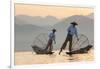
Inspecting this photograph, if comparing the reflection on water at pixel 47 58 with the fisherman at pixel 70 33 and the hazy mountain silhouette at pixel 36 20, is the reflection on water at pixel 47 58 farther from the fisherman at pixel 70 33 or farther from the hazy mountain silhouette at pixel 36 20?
the hazy mountain silhouette at pixel 36 20

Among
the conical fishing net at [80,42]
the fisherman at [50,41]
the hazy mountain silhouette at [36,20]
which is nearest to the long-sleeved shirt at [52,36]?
the fisherman at [50,41]

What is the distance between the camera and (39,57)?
80.4 inches

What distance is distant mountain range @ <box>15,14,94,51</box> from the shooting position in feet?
6.49

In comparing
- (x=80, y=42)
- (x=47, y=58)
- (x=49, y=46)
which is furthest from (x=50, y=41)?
(x=80, y=42)

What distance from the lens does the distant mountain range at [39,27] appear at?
1.98 meters

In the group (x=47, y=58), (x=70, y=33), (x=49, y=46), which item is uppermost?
(x=70, y=33)

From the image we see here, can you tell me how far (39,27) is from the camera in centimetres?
205

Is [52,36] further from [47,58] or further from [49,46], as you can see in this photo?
[47,58]

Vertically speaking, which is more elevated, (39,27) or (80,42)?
(39,27)

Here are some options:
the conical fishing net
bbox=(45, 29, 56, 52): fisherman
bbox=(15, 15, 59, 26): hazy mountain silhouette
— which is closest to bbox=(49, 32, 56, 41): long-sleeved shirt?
bbox=(45, 29, 56, 52): fisherman

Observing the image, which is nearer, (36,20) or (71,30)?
(36,20)

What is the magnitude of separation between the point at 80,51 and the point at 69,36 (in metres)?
0.21

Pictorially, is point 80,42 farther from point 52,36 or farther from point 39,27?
point 39,27

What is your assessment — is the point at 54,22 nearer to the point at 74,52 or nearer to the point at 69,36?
the point at 69,36
